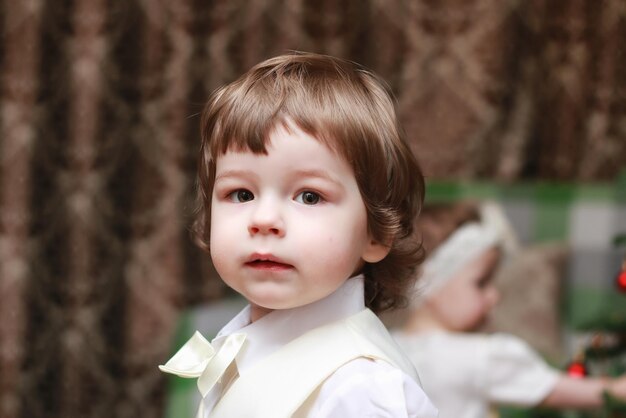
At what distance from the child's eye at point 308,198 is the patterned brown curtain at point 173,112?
5.49ft

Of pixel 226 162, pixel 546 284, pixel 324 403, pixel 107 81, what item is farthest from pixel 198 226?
pixel 107 81

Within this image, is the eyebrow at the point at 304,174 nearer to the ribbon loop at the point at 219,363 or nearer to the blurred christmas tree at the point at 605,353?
the ribbon loop at the point at 219,363

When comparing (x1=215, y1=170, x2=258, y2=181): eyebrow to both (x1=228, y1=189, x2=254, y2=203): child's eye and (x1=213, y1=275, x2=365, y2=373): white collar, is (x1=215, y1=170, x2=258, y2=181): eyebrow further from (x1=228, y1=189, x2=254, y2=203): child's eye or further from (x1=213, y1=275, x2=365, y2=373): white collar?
(x1=213, y1=275, x2=365, y2=373): white collar

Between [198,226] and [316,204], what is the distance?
0.27 meters

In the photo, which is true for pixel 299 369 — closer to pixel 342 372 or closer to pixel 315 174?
pixel 342 372

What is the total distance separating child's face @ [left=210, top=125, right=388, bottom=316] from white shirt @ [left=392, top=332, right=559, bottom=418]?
3.48 ft

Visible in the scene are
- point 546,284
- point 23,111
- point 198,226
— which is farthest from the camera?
point 23,111

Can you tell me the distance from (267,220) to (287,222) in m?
0.03

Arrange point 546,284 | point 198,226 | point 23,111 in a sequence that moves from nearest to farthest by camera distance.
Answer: point 198,226, point 546,284, point 23,111

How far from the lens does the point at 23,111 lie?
8.61ft

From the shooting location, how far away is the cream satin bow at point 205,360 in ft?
3.42

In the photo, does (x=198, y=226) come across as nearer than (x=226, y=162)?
No

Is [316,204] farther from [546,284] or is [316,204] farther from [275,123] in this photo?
[546,284]

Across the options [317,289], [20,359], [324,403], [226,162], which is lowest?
[20,359]
